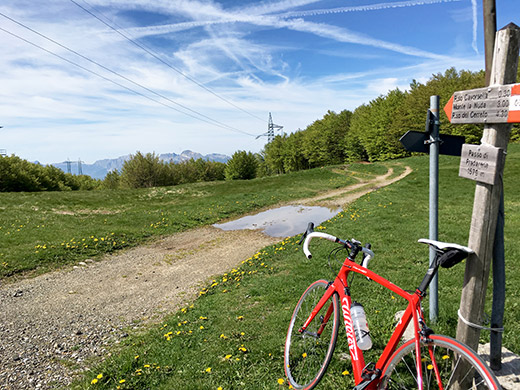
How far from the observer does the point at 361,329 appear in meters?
3.66

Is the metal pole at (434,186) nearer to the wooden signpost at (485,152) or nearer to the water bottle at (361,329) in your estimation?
the wooden signpost at (485,152)

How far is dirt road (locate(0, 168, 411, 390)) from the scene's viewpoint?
22.1ft

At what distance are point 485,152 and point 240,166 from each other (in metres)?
90.5

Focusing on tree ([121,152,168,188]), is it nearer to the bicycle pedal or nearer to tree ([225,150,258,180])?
tree ([225,150,258,180])

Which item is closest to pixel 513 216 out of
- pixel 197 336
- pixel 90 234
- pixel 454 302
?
pixel 454 302

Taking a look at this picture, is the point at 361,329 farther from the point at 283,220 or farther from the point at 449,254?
the point at 283,220

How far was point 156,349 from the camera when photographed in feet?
20.6

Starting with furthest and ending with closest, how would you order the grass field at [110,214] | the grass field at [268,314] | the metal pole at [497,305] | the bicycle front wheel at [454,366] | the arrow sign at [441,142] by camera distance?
1. the grass field at [110,214]
2. the grass field at [268,314]
3. the arrow sign at [441,142]
4. the metal pole at [497,305]
5. the bicycle front wheel at [454,366]

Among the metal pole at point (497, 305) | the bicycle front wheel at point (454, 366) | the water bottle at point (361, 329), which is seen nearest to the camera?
A: the bicycle front wheel at point (454, 366)

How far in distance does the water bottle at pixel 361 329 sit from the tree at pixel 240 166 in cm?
8933

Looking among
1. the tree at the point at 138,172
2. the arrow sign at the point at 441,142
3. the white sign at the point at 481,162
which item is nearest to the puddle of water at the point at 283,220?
the arrow sign at the point at 441,142

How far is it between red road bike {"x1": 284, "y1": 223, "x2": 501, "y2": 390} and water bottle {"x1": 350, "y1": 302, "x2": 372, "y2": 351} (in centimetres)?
6

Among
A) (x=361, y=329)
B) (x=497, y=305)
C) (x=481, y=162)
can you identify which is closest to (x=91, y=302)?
(x=361, y=329)

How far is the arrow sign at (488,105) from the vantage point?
128 inches
